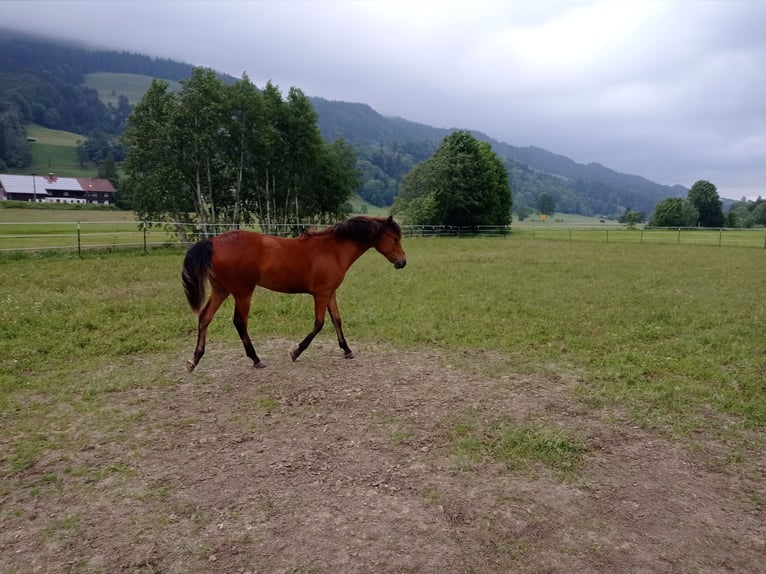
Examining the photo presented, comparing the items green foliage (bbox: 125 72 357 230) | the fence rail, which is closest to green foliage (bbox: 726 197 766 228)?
the fence rail

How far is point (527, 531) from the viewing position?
3223 mm

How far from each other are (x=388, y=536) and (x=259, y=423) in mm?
2206

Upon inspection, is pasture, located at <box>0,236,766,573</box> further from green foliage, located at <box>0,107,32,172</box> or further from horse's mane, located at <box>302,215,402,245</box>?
green foliage, located at <box>0,107,32,172</box>

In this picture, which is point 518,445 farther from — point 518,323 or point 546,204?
point 546,204

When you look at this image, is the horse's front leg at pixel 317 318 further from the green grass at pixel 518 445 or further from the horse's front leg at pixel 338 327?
the green grass at pixel 518 445

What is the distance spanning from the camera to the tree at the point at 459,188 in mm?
45750

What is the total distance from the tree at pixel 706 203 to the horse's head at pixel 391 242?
8682 cm

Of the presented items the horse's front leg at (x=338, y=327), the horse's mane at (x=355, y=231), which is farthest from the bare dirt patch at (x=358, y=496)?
the horse's mane at (x=355, y=231)

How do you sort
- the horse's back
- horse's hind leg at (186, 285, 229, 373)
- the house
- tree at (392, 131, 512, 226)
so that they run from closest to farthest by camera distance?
the horse's back, horse's hind leg at (186, 285, 229, 373), tree at (392, 131, 512, 226), the house

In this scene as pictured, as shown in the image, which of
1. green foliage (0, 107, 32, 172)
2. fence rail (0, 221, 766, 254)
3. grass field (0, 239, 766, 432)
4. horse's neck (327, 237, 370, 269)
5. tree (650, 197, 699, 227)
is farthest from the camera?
green foliage (0, 107, 32, 172)

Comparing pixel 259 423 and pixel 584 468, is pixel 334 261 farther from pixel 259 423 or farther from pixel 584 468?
pixel 584 468

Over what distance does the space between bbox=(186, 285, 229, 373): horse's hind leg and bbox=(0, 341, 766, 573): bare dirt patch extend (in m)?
0.79

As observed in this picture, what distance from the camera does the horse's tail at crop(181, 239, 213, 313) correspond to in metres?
6.04

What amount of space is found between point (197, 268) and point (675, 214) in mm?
83604
